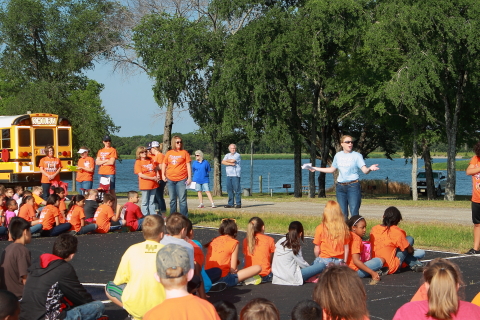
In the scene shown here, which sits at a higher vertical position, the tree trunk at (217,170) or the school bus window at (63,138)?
the school bus window at (63,138)

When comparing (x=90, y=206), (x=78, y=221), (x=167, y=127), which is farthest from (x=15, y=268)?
(x=167, y=127)

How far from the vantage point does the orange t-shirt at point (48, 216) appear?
1320 cm

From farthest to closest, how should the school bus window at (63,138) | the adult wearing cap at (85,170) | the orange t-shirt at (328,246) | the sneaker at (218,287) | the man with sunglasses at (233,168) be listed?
1. the school bus window at (63,138)
2. the man with sunglasses at (233,168)
3. the adult wearing cap at (85,170)
4. the orange t-shirt at (328,246)
5. the sneaker at (218,287)

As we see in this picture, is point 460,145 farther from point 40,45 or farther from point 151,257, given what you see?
point 151,257

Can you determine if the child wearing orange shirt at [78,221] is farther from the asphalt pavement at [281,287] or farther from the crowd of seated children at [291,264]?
the crowd of seated children at [291,264]

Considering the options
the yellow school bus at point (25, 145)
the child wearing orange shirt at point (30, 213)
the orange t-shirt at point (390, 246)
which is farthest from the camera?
the yellow school bus at point (25, 145)

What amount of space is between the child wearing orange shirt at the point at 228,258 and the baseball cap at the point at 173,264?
4.22m

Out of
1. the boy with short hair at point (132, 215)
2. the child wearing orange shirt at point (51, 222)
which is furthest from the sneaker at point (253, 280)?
the child wearing orange shirt at point (51, 222)

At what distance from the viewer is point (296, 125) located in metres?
37.7

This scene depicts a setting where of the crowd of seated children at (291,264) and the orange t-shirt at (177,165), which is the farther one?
the orange t-shirt at (177,165)

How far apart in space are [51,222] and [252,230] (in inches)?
243

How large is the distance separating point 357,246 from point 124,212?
6.80 meters

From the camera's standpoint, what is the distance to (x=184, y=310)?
3.94m

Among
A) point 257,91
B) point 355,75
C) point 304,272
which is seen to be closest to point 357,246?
point 304,272
